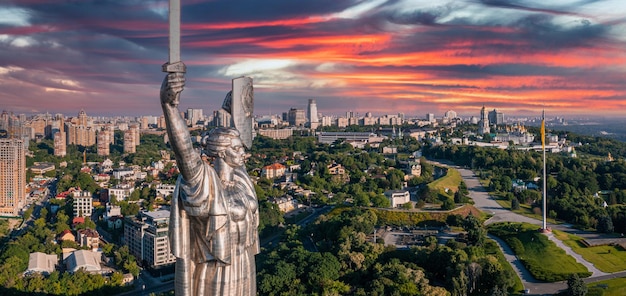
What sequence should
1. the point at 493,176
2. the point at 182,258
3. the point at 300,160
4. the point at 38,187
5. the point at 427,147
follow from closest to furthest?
the point at 182,258 < the point at 493,176 < the point at 38,187 < the point at 300,160 < the point at 427,147

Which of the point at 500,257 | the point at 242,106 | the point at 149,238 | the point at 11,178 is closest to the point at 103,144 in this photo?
the point at 11,178

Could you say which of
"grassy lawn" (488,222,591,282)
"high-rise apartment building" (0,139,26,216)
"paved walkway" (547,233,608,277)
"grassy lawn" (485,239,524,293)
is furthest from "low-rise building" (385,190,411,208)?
"high-rise apartment building" (0,139,26,216)

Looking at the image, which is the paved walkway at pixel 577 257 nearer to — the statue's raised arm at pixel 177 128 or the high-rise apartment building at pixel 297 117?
the statue's raised arm at pixel 177 128

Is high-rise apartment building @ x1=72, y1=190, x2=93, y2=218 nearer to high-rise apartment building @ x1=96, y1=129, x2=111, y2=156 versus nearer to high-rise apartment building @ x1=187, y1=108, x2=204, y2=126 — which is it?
high-rise apartment building @ x1=96, y1=129, x2=111, y2=156

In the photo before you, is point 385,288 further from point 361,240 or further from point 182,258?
point 182,258

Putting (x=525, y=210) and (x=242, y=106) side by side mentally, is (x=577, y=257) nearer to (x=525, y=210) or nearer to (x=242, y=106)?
(x=525, y=210)

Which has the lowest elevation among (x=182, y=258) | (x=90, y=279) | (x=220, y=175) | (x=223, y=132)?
(x=90, y=279)

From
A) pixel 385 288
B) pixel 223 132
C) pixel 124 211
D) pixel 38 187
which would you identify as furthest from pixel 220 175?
pixel 38 187
